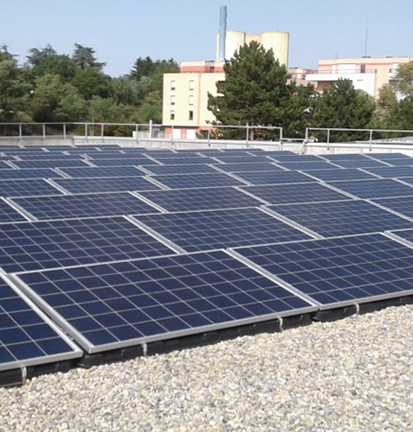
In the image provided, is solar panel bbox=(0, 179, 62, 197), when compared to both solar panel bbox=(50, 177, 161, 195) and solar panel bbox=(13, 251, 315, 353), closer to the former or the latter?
solar panel bbox=(50, 177, 161, 195)

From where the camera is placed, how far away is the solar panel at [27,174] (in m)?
17.4

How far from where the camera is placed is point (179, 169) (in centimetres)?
1959

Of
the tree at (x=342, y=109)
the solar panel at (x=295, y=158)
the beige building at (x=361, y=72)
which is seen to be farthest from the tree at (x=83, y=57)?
the solar panel at (x=295, y=158)

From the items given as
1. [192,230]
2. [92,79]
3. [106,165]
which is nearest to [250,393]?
[192,230]

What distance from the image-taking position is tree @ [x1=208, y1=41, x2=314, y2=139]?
54469mm

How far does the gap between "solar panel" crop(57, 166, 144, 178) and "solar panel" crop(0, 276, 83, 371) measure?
9.67 meters

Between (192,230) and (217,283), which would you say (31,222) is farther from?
(217,283)

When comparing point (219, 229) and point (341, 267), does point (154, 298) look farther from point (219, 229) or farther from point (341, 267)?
point (219, 229)

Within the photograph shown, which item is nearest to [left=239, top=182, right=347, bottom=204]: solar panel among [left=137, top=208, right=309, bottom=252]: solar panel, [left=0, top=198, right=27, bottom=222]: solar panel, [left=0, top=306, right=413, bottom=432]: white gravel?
[left=137, top=208, right=309, bottom=252]: solar panel

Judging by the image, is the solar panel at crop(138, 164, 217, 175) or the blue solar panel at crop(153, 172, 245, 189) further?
the solar panel at crop(138, 164, 217, 175)

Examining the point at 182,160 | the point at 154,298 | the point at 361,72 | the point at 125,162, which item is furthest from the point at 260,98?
the point at 361,72

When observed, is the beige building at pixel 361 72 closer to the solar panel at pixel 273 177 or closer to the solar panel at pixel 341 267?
the solar panel at pixel 273 177

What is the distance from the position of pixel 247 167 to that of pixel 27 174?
6.61 meters

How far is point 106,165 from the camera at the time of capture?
20.2m
